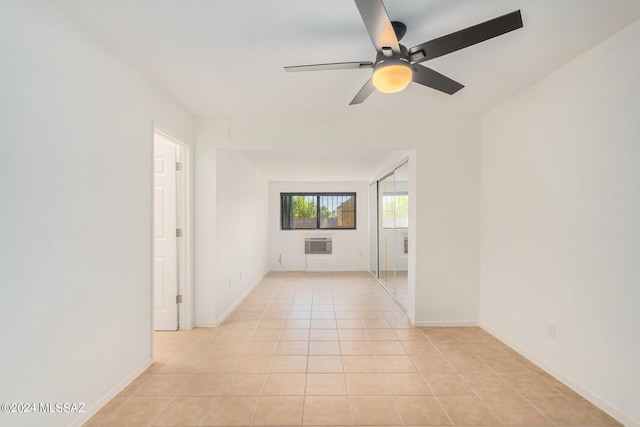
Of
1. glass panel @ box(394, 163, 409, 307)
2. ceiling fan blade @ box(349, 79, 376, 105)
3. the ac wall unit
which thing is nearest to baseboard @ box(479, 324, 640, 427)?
glass panel @ box(394, 163, 409, 307)

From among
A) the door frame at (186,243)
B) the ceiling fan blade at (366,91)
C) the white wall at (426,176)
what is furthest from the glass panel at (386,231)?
the door frame at (186,243)

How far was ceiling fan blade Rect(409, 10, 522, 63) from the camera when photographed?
4.30ft

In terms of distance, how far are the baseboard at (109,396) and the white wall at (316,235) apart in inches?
183

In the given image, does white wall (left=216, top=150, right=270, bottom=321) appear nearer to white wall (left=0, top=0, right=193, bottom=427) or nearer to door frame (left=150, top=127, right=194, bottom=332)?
door frame (left=150, top=127, right=194, bottom=332)

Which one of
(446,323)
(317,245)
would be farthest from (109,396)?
(317,245)

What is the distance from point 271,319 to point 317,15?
3.16m

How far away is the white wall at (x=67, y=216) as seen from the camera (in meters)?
1.36

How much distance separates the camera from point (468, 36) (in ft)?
4.69

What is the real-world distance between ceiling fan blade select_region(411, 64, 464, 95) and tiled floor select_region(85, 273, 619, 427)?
7.03 feet

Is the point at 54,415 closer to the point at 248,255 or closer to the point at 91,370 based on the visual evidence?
the point at 91,370

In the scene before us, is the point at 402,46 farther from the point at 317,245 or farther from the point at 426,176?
the point at 317,245

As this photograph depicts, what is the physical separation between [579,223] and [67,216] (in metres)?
3.33

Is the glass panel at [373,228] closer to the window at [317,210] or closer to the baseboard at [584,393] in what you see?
the window at [317,210]

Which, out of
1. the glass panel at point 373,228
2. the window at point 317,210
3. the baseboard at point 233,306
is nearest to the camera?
the baseboard at point 233,306
